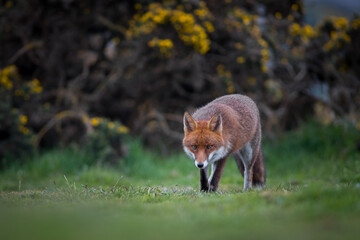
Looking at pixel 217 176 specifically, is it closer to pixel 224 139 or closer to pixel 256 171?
pixel 224 139

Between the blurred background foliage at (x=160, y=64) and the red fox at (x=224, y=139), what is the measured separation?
4.74 metres

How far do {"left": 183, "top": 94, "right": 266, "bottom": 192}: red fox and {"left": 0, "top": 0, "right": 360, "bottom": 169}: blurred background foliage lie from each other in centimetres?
474

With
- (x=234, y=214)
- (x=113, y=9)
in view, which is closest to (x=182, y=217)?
(x=234, y=214)

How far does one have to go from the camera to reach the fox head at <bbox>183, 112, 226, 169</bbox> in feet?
19.6

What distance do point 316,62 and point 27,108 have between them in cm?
969

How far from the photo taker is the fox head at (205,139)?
19.6ft

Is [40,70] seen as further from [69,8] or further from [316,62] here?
A: [316,62]

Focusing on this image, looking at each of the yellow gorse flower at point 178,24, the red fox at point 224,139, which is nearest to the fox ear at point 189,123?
the red fox at point 224,139

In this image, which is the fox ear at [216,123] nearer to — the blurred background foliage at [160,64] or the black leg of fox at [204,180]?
the black leg of fox at [204,180]

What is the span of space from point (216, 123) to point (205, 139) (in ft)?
1.05

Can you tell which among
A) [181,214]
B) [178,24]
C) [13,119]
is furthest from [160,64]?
[181,214]

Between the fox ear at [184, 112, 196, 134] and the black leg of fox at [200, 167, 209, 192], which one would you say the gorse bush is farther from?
the black leg of fox at [200, 167, 209, 192]

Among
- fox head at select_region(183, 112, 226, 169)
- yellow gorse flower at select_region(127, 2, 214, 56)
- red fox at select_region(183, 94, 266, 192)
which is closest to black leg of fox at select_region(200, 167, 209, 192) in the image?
red fox at select_region(183, 94, 266, 192)

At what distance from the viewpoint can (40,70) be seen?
1347 centimetres
